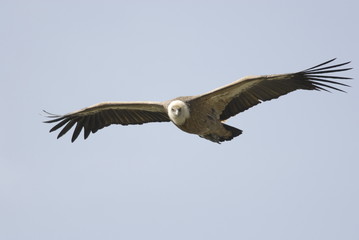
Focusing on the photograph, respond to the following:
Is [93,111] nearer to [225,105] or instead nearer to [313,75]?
[225,105]

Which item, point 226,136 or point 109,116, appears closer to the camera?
point 226,136

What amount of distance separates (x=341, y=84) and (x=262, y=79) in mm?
1392

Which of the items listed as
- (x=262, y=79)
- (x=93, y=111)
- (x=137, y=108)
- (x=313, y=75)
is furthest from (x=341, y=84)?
(x=93, y=111)

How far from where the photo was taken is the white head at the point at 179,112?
13.4 metres

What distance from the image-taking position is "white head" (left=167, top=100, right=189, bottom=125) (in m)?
13.4

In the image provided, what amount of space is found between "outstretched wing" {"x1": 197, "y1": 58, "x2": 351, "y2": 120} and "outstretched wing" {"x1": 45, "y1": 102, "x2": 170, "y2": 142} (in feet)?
3.98

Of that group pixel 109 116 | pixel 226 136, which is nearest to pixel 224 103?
pixel 226 136

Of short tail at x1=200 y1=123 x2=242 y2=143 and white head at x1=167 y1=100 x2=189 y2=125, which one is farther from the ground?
white head at x1=167 y1=100 x2=189 y2=125

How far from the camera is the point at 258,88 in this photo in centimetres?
1366

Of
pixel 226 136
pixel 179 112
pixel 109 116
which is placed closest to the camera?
pixel 179 112

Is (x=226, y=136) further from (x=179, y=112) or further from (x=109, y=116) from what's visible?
(x=109, y=116)

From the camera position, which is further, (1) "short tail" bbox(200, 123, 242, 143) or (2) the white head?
(1) "short tail" bbox(200, 123, 242, 143)

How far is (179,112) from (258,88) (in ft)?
5.08

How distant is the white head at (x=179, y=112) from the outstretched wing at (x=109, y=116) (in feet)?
2.71
